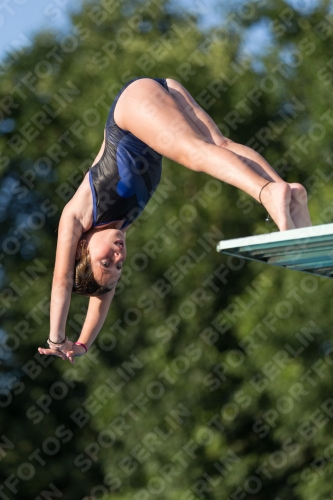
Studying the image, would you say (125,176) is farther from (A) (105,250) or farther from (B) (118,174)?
(A) (105,250)

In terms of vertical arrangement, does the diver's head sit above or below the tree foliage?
above

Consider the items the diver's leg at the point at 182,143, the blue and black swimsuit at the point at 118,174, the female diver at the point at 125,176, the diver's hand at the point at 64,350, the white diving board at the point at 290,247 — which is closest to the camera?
the white diving board at the point at 290,247

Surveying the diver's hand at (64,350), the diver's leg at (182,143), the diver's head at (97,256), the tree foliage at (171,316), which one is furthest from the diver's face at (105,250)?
the tree foliage at (171,316)

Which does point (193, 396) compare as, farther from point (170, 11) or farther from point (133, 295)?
point (170, 11)

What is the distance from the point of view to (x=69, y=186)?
50.3 feet

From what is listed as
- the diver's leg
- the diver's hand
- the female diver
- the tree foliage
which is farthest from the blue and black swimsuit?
the tree foliage

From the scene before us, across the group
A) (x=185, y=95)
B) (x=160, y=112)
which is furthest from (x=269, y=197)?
(x=185, y=95)

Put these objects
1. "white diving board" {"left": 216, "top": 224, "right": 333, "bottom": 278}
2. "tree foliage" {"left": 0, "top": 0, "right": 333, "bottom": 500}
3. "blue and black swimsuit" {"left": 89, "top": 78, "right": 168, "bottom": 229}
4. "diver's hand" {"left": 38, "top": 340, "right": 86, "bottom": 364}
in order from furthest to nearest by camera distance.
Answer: "tree foliage" {"left": 0, "top": 0, "right": 333, "bottom": 500}
"diver's hand" {"left": 38, "top": 340, "right": 86, "bottom": 364}
"blue and black swimsuit" {"left": 89, "top": 78, "right": 168, "bottom": 229}
"white diving board" {"left": 216, "top": 224, "right": 333, "bottom": 278}

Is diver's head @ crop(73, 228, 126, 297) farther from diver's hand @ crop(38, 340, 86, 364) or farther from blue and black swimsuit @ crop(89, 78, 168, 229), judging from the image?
diver's hand @ crop(38, 340, 86, 364)

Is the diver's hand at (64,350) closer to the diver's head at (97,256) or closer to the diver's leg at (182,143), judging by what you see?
the diver's head at (97,256)

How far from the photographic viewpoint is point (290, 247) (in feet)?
14.9

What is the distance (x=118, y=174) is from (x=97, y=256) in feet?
1.59

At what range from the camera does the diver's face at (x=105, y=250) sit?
17.1 ft

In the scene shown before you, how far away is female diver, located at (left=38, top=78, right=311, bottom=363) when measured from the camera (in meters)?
4.80
